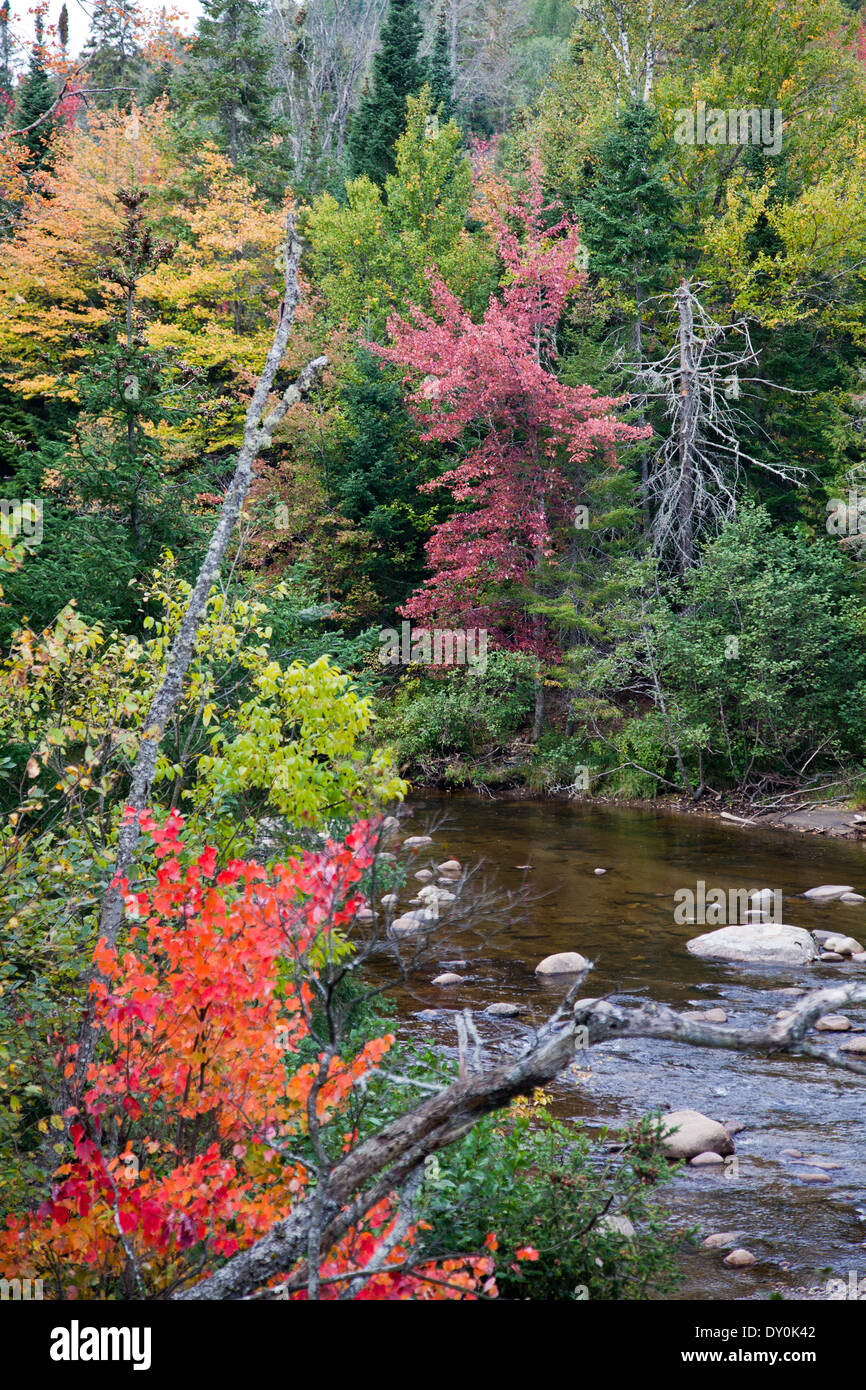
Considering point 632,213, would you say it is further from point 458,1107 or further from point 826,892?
point 458,1107

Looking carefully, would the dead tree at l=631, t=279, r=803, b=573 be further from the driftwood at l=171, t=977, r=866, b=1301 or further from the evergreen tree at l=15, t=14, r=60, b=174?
the driftwood at l=171, t=977, r=866, b=1301

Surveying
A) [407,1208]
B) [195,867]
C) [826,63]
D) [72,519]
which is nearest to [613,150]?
[826,63]

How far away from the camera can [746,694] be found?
53.9 feet

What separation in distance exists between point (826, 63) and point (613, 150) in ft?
26.2

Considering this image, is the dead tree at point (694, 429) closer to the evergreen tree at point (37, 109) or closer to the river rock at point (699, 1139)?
the river rock at point (699, 1139)

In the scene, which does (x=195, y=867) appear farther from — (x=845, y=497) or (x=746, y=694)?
(x=845, y=497)

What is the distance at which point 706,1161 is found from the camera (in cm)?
602

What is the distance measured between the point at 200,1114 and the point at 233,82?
86.9ft

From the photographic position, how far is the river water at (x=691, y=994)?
210 inches

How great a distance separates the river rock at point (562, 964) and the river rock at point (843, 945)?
2.59 m

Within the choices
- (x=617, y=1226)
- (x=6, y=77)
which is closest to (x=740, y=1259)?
(x=617, y=1226)

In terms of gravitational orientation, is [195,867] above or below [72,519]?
below

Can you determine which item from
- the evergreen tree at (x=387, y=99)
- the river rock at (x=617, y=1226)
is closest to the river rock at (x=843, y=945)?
the river rock at (x=617, y=1226)

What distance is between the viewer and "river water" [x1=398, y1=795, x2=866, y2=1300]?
5324mm
